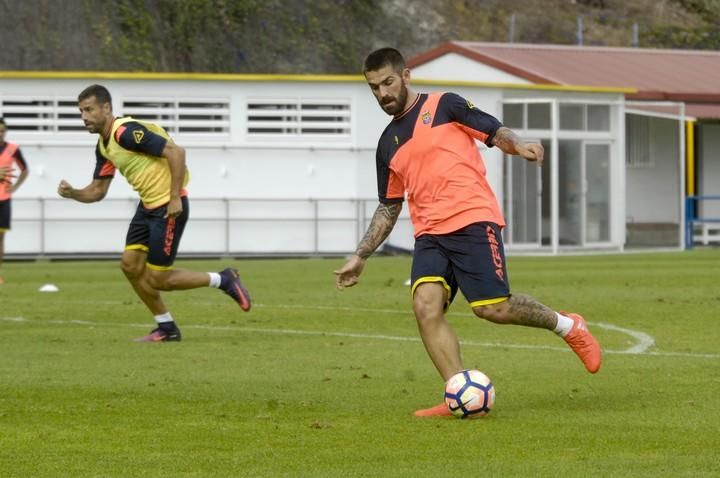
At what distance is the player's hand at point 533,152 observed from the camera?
8609 mm

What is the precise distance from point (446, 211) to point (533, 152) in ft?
2.67

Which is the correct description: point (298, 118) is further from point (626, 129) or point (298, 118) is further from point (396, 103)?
point (396, 103)

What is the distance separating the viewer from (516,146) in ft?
29.1

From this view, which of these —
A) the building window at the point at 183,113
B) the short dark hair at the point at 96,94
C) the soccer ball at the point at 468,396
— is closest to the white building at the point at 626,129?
the building window at the point at 183,113

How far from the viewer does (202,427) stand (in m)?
8.63

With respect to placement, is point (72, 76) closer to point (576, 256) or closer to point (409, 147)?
point (576, 256)

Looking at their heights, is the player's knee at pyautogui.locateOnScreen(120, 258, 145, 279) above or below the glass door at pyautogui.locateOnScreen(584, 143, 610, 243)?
below

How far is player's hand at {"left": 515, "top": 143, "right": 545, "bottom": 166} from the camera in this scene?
28.2 ft

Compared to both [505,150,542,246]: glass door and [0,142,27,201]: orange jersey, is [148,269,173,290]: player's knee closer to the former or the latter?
[0,142,27,201]: orange jersey

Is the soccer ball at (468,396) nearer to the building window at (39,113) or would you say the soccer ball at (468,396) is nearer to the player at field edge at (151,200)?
the player at field edge at (151,200)

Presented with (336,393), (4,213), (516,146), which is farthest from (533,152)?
(4,213)

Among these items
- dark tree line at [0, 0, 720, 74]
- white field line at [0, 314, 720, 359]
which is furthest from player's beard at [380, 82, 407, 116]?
dark tree line at [0, 0, 720, 74]

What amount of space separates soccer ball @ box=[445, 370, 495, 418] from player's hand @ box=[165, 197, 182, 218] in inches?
200

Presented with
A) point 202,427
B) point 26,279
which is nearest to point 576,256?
point 26,279
